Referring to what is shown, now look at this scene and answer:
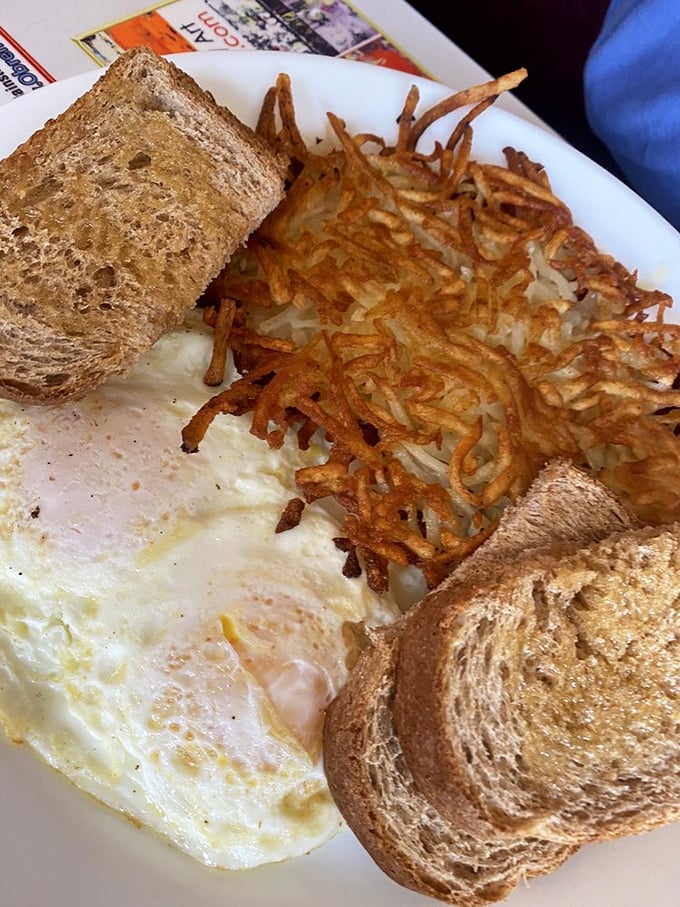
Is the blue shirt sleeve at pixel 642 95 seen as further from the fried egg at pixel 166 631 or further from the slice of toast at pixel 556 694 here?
the fried egg at pixel 166 631

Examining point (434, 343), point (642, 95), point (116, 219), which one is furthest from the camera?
point (642, 95)

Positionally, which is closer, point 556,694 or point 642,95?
point 556,694

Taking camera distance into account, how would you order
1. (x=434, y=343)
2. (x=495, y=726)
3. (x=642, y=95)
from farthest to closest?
(x=642, y=95) → (x=434, y=343) → (x=495, y=726)

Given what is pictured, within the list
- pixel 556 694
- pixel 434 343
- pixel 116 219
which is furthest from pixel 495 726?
pixel 116 219

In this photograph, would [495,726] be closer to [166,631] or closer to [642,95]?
[166,631]

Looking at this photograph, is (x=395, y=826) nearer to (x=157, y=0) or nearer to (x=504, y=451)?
(x=504, y=451)

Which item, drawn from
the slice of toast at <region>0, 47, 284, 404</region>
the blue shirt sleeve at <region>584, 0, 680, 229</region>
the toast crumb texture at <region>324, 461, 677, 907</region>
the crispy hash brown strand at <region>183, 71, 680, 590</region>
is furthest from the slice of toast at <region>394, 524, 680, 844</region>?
the blue shirt sleeve at <region>584, 0, 680, 229</region>

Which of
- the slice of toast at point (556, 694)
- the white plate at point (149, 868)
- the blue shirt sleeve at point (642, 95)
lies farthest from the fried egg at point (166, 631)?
the blue shirt sleeve at point (642, 95)
